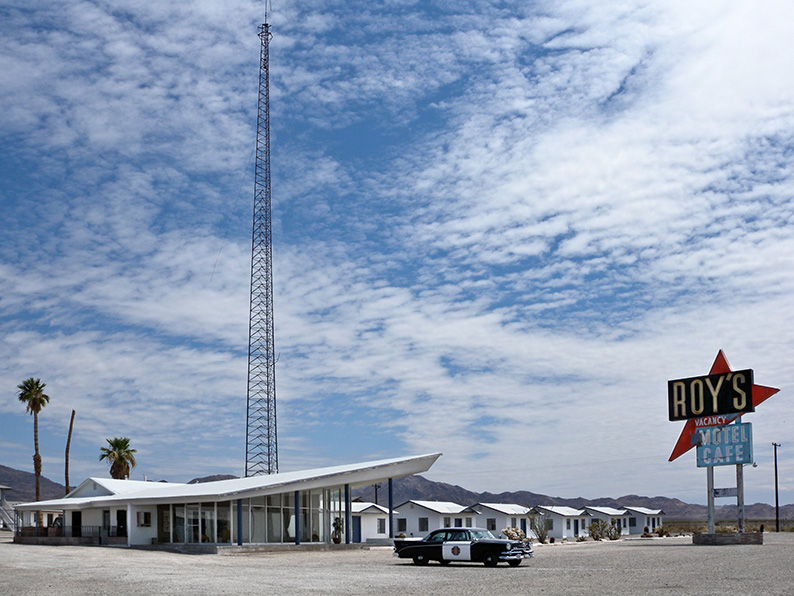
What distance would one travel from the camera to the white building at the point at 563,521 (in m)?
84.0

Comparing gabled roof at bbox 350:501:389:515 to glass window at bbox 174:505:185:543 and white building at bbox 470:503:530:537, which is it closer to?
white building at bbox 470:503:530:537

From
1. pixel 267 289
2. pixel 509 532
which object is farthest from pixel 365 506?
pixel 267 289

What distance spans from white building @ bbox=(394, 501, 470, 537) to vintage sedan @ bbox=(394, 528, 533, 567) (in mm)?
43968

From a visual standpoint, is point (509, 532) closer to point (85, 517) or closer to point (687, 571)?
point (85, 517)

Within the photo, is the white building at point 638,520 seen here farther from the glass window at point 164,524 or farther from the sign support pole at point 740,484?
the glass window at point 164,524

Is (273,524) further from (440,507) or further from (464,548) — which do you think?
(440,507)

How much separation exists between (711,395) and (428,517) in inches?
1344

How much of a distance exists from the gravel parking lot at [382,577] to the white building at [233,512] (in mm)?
8800

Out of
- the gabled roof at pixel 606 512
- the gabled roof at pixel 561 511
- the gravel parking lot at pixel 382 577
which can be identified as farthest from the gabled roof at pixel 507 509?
the gravel parking lot at pixel 382 577

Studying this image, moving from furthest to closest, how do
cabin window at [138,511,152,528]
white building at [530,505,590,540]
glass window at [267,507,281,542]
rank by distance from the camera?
white building at [530,505,590,540] < cabin window at [138,511,152,528] < glass window at [267,507,281,542]

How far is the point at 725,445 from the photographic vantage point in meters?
46.4

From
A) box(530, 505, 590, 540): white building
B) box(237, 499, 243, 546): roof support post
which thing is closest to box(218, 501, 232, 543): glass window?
box(237, 499, 243, 546): roof support post

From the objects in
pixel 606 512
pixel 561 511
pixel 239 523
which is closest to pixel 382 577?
pixel 239 523

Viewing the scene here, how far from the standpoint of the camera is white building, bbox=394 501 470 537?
243ft
